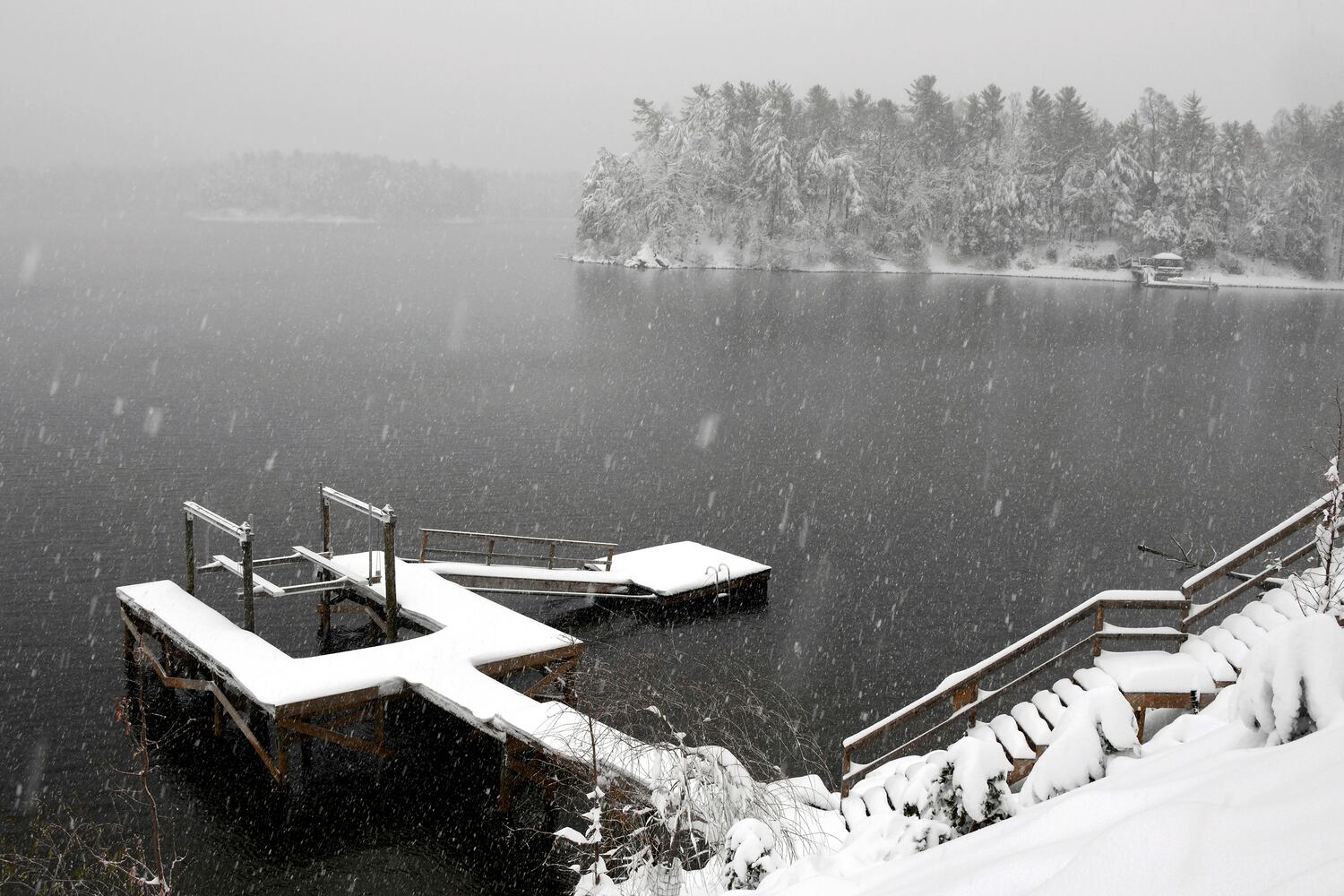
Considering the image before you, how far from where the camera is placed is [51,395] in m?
46.2

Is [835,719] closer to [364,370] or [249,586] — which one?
[249,586]

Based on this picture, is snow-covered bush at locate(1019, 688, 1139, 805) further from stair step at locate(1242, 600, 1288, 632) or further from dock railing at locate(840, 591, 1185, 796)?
stair step at locate(1242, 600, 1288, 632)

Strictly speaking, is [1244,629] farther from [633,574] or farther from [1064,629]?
[633,574]

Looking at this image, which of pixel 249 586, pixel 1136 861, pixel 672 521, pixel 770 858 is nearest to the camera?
pixel 1136 861

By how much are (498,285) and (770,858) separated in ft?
338

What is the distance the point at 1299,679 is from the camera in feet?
23.8

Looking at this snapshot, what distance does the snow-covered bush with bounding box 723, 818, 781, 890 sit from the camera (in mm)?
8938

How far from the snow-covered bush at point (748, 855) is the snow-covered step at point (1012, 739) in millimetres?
3363

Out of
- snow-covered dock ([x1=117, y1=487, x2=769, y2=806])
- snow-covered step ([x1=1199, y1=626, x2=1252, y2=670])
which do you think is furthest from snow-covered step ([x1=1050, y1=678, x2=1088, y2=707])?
snow-covered dock ([x1=117, y1=487, x2=769, y2=806])

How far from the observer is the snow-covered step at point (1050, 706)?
11.3m

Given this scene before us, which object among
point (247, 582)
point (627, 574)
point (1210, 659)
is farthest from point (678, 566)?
point (1210, 659)

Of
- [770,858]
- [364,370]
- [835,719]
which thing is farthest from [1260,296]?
[770,858]

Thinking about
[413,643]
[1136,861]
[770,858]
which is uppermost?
[1136,861]

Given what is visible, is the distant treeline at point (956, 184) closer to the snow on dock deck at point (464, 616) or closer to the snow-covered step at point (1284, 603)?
the snow on dock deck at point (464, 616)
